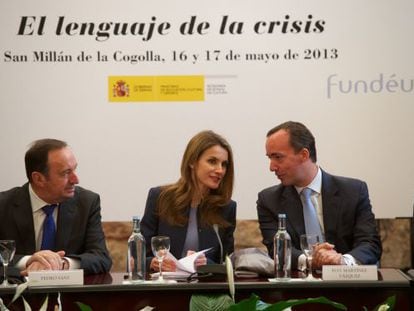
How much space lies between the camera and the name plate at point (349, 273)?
3.31m

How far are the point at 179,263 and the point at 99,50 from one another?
6.66ft

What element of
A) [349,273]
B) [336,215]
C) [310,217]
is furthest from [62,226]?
[349,273]

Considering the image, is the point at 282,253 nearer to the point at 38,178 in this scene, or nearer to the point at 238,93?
the point at 38,178

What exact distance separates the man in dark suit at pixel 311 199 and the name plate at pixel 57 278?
1190 millimetres

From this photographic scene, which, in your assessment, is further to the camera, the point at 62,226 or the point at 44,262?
the point at 62,226

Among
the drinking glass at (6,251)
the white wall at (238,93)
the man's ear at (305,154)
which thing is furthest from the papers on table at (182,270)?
the white wall at (238,93)

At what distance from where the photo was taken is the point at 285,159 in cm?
436

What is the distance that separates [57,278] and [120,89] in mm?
2120

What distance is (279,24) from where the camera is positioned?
5.16 metres

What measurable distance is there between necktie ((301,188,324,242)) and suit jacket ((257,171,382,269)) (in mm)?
28

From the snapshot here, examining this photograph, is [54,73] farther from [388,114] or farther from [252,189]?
[388,114]

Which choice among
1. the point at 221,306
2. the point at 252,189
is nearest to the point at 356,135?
the point at 252,189

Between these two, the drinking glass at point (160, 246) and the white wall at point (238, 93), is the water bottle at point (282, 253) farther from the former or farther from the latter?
the white wall at point (238, 93)

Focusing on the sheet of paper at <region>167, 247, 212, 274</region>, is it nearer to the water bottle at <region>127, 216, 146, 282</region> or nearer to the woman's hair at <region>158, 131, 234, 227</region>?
the water bottle at <region>127, 216, 146, 282</region>
